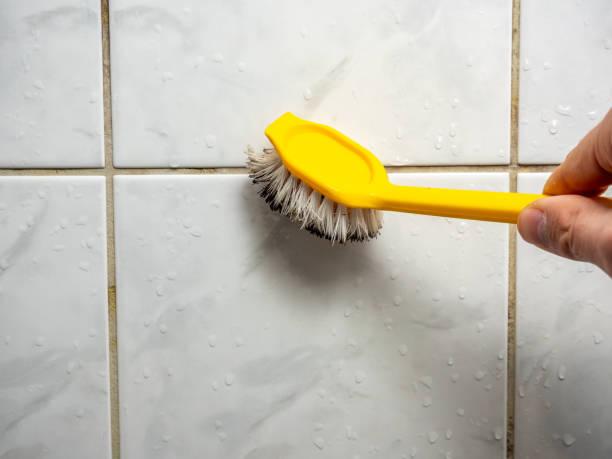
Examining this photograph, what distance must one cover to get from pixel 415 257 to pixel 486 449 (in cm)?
18

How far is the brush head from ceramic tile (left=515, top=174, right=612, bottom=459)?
14 cm

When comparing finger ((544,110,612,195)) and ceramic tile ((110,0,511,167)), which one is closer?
finger ((544,110,612,195))

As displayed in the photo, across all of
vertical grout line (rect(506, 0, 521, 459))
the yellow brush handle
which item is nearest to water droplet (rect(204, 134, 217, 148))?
the yellow brush handle

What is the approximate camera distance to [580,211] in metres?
0.26

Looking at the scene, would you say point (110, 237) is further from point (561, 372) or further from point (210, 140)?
point (561, 372)

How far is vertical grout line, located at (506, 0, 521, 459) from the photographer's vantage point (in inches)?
15.1

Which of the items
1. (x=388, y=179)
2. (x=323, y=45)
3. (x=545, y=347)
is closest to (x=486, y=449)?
(x=545, y=347)

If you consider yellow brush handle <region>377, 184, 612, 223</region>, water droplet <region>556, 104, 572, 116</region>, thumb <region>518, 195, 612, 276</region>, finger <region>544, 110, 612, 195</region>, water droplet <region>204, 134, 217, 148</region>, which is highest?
water droplet <region>556, 104, 572, 116</region>

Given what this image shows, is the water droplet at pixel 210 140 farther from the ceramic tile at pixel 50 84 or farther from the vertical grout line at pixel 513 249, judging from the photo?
the vertical grout line at pixel 513 249

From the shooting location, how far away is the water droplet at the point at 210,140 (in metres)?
0.39

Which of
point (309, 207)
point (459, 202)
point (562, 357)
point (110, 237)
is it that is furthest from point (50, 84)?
point (562, 357)

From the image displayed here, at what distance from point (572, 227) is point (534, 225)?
0.02m

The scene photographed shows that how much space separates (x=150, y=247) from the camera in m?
0.40

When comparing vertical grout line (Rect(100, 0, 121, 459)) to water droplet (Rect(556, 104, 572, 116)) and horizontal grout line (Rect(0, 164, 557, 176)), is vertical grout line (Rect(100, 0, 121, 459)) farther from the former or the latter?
water droplet (Rect(556, 104, 572, 116))
